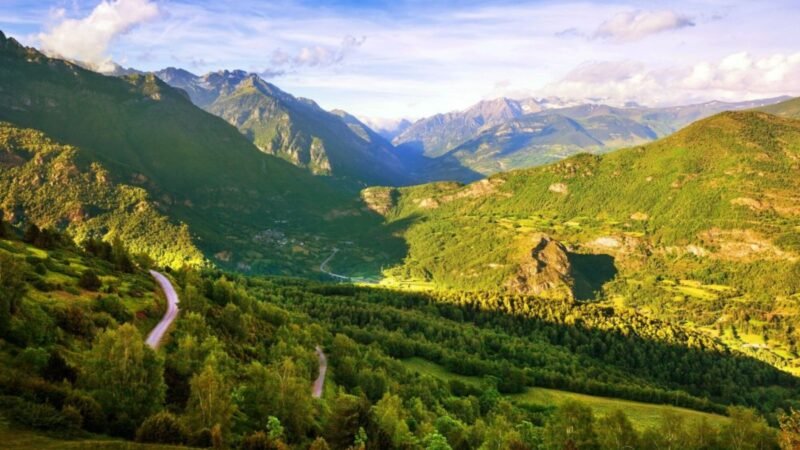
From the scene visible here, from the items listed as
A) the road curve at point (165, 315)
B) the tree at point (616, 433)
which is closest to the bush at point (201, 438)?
the road curve at point (165, 315)

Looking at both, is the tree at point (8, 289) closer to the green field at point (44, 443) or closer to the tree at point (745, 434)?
the green field at point (44, 443)

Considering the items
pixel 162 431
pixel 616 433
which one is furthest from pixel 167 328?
pixel 616 433

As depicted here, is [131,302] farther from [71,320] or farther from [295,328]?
[295,328]

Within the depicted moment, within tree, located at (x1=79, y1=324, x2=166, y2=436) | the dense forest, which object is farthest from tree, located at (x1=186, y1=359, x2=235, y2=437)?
tree, located at (x1=79, y1=324, x2=166, y2=436)

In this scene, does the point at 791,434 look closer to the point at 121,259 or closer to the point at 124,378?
the point at 124,378

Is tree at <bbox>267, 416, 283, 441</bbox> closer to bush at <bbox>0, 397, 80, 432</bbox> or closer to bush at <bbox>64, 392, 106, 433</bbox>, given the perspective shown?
bush at <bbox>64, 392, 106, 433</bbox>

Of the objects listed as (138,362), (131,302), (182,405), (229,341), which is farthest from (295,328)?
(138,362)
